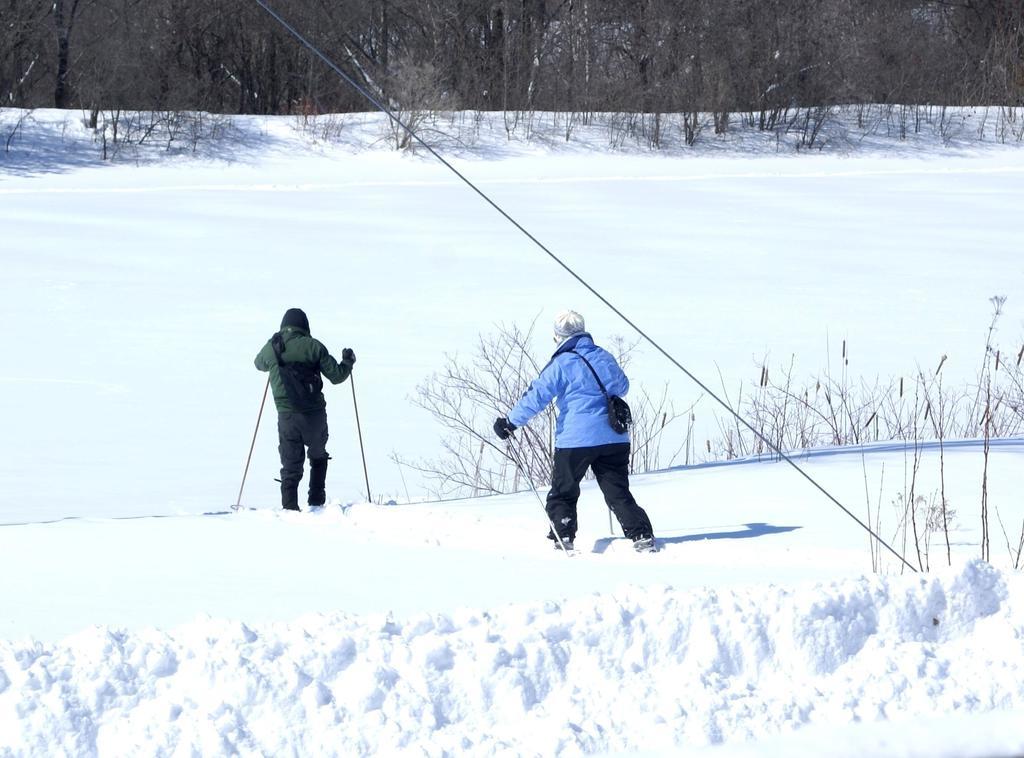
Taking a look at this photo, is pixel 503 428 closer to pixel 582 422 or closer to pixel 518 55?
pixel 582 422

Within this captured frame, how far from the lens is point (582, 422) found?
7.04 meters

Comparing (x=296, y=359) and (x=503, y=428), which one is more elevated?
(x=296, y=359)

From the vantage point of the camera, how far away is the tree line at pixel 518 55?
3453 centimetres

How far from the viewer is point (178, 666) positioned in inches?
178

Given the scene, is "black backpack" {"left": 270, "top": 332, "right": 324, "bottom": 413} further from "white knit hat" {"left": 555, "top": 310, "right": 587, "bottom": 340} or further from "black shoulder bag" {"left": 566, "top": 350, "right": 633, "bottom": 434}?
"black shoulder bag" {"left": 566, "top": 350, "right": 633, "bottom": 434}

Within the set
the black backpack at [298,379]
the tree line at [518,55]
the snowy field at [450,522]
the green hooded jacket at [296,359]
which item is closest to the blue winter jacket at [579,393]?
the snowy field at [450,522]

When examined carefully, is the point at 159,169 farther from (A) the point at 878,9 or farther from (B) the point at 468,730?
(B) the point at 468,730

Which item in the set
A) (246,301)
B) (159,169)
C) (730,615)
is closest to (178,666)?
(730,615)

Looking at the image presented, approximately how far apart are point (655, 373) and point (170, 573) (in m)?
8.51

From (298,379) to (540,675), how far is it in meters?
4.07

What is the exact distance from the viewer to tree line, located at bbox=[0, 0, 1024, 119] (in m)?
34.5

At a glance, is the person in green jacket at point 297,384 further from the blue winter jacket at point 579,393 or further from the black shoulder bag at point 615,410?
the black shoulder bag at point 615,410

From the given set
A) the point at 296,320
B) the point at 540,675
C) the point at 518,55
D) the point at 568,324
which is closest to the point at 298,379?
the point at 296,320

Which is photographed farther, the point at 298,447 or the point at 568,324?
the point at 298,447
